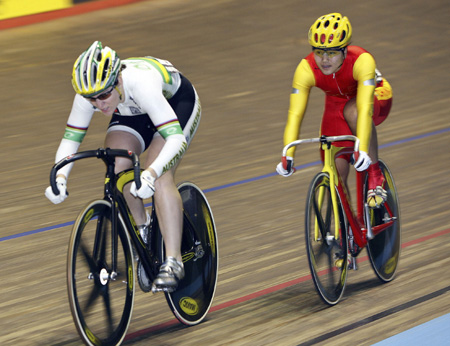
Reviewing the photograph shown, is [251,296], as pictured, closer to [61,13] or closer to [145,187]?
[145,187]

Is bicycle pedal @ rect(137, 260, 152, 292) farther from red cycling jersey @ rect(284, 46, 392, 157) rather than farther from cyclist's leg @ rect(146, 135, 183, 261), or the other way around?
red cycling jersey @ rect(284, 46, 392, 157)

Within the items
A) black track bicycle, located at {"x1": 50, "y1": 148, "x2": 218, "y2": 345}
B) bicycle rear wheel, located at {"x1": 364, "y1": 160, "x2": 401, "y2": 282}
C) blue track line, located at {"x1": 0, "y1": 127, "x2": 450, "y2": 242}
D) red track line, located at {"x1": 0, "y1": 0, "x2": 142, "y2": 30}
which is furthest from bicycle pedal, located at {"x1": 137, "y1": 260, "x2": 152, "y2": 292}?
red track line, located at {"x1": 0, "y1": 0, "x2": 142, "y2": 30}

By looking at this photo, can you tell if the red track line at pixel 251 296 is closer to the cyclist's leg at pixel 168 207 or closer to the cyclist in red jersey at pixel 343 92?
the cyclist's leg at pixel 168 207

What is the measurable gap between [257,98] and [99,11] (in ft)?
11.7

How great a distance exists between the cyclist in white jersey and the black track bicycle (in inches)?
3.5

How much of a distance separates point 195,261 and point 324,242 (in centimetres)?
58

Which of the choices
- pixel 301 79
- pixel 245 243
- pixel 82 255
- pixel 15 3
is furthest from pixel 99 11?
pixel 82 255

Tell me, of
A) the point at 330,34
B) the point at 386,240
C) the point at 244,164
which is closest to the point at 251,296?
the point at 386,240

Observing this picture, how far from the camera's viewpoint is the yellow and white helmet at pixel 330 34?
143 inches

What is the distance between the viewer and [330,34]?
364cm

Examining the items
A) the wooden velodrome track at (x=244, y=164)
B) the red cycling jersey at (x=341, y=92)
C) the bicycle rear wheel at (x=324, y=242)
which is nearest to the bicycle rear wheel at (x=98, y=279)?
the wooden velodrome track at (x=244, y=164)

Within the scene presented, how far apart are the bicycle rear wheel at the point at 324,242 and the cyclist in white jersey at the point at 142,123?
23.0 inches

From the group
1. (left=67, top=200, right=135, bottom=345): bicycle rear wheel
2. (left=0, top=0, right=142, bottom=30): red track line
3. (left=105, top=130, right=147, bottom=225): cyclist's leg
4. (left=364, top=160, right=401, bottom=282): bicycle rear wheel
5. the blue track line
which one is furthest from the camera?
(left=0, top=0, right=142, bottom=30): red track line

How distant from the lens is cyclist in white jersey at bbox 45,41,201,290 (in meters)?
3.11
